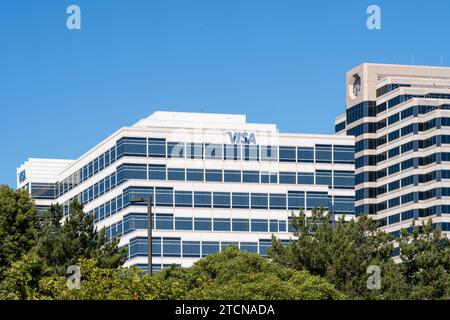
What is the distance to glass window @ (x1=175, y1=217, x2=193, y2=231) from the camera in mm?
153625

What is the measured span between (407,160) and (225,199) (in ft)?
142

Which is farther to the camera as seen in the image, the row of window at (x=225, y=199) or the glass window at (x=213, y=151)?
the glass window at (x=213, y=151)

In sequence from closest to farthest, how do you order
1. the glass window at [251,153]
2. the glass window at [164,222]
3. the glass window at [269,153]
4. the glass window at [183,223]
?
the glass window at [164,222]
the glass window at [183,223]
the glass window at [251,153]
the glass window at [269,153]

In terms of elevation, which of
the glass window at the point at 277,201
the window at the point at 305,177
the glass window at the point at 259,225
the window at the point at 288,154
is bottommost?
the glass window at the point at 259,225

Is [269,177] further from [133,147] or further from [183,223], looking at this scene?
[133,147]

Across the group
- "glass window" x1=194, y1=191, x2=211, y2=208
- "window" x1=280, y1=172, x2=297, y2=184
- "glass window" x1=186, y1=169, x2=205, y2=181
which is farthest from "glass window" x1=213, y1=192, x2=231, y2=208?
"window" x1=280, y1=172, x2=297, y2=184

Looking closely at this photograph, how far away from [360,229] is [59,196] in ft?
307

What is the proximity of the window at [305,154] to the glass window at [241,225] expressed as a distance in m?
10.9

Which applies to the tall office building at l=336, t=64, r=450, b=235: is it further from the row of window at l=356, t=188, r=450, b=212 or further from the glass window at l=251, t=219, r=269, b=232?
the glass window at l=251, t=219, r=269, b=232

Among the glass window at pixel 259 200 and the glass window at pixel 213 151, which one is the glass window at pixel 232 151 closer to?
the glass window at pixel 213 151

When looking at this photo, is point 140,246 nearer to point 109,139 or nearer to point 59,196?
point 109,139

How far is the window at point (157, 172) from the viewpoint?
505ft

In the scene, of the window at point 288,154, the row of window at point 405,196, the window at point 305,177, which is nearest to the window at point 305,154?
the window at point 288,154

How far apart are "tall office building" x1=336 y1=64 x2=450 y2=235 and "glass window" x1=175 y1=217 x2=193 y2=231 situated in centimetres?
4285
